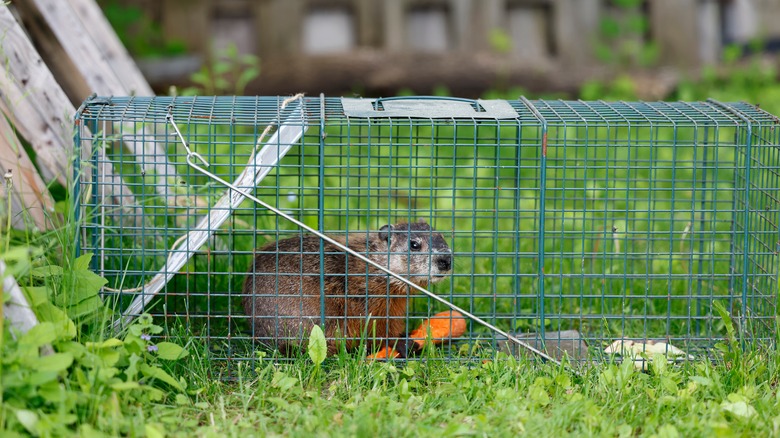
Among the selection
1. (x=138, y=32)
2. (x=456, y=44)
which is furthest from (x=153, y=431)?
(x=456, y=44)

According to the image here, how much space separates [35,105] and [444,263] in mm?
2364

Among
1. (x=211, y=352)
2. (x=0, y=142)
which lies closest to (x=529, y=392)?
(x=211, y=352)

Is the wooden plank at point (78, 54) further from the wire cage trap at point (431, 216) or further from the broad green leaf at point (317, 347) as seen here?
the broad green leaf at point (317, 347)

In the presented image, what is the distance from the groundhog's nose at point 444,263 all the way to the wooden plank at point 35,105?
65.6 inches

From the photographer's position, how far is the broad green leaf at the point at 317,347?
423 centimetres

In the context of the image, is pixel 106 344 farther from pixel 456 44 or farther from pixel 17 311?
pixel 456 44

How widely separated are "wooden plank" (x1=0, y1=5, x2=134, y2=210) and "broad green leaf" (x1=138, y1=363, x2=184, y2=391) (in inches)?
51.2

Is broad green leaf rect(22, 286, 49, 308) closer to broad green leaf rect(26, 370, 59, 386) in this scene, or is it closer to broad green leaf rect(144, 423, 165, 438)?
broad green leaf rect(26, 370, 59, 386)

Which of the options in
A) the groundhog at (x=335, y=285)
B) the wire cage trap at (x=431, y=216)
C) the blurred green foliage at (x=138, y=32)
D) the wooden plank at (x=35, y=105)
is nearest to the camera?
the wire cage trap at (x=431, y=216)

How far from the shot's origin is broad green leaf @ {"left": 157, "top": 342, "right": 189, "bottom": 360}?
13.3 feet

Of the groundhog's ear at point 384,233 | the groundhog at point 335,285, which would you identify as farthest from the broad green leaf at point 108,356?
the groundhog's ear at point 384,233

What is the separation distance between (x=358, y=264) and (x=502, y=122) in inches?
47.2

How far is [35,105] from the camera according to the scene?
5.04m

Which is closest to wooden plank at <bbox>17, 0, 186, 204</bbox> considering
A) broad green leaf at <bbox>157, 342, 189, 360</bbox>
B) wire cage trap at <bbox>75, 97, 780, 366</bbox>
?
wire cage trap at <bbox>75, 97, 780, 366</bbox>
